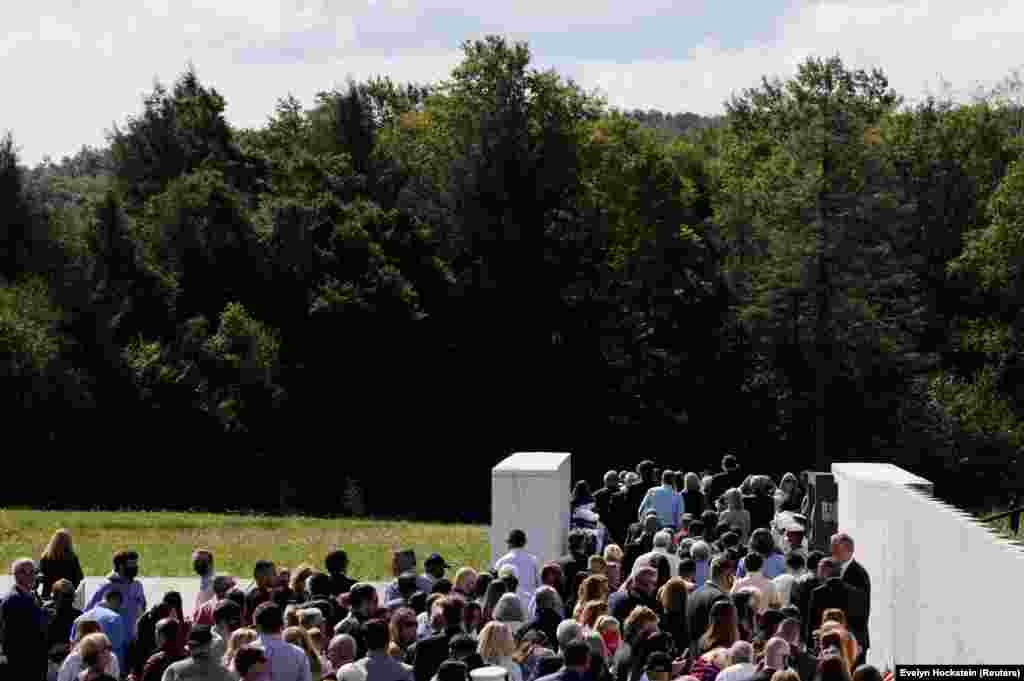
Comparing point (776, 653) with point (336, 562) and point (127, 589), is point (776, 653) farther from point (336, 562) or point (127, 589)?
point (127, 589)

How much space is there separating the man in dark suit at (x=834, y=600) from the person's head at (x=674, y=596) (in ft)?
3.69

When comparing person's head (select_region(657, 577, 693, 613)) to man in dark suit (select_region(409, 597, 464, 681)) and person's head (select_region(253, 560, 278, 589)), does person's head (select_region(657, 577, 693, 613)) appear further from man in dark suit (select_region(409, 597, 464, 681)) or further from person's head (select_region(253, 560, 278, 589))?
person's head (select_region(253, 560, 278, 589))

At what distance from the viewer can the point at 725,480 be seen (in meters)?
20.8

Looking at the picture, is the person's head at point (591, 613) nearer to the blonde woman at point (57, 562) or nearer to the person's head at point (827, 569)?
the person's head at point (827, 569)

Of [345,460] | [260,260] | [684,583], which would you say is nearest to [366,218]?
[260,260]

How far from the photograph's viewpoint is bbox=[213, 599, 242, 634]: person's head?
37.5 feet

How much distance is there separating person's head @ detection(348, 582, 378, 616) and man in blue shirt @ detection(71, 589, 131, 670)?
1.84m

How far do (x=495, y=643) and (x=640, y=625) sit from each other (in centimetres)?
96

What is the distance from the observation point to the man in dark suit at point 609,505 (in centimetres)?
2041

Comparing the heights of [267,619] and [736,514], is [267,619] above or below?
below

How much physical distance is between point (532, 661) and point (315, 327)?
137 ft

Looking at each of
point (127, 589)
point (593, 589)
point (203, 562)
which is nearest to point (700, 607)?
point (593, 589)

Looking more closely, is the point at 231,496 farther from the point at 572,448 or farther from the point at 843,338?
the point at 843,338

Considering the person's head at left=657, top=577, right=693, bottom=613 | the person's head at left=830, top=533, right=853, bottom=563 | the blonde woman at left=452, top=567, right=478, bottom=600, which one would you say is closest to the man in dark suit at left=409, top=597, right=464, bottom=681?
the blonde woman at left=452, top=567, right=478, bottom=600
